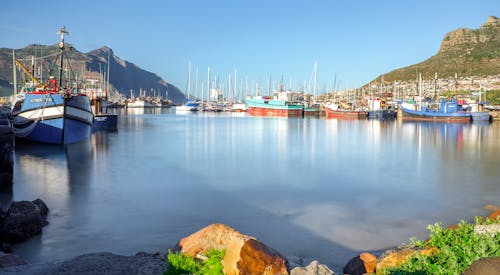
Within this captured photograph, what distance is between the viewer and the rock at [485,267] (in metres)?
3.33

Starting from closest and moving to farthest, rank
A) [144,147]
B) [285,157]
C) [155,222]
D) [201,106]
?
[155,222], [285,157], [144,147], [201,106]

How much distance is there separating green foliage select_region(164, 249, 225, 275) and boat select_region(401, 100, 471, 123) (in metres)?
72.2

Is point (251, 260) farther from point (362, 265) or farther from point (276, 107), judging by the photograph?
point (276, 107)

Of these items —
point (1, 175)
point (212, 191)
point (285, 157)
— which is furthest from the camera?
point (285, 157)

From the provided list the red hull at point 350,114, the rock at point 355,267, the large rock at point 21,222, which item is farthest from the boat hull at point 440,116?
the large rock at point 21,222

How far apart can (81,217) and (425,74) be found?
13927 cm

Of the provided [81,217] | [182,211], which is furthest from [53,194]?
[182,211]

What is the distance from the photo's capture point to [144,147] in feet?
103

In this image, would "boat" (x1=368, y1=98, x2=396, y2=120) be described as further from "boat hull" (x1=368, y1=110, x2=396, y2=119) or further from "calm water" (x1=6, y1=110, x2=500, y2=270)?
Answer: "calm water" (x1=6, y1=110, x2=500, y2=270)

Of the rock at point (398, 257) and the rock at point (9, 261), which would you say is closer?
the rock at point (398, 257)

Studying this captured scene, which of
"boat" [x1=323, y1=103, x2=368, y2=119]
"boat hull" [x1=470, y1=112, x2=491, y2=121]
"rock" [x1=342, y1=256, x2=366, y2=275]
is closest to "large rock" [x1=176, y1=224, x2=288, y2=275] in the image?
"rock" [x1=342, y1=256, x2=366, y2=275]

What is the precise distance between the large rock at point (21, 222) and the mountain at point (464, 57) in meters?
130

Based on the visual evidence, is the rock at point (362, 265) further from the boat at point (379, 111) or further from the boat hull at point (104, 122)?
the boat at point (379, 111)

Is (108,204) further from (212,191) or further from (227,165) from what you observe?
(227,165)
